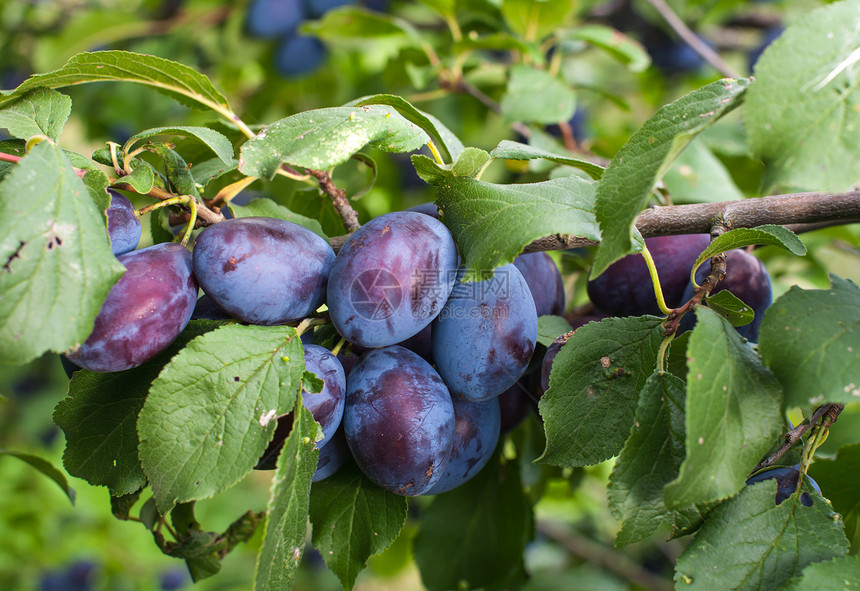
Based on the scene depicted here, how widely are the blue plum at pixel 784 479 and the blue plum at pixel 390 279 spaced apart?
31 centimetres

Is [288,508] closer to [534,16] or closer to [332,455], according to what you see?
[332,455]

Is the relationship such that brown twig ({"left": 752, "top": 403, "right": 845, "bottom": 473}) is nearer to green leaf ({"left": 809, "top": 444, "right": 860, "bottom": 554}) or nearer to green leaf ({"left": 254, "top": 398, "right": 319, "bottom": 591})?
green leaf ({"left": 809, "top": 444, "right": 860, "bottom": 554})

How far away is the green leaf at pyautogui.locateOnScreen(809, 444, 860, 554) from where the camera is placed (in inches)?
23.2

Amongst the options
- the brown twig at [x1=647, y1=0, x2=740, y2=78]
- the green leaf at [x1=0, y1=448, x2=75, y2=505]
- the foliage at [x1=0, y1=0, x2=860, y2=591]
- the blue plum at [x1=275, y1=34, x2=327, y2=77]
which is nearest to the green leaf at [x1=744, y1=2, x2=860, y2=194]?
the foliage at [x1=0, y1=0, x2=860, y2=591]

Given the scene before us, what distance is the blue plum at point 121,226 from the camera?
0.47 m

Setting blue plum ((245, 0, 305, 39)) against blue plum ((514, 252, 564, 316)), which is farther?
→ blue plum ((245, 0, 305, 39))

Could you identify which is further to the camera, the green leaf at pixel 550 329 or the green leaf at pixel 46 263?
the green leaf at pixel 550 329

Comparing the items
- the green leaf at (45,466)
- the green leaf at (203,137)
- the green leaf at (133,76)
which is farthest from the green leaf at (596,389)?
the green leaf at (45,466)

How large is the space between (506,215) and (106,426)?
38 cm

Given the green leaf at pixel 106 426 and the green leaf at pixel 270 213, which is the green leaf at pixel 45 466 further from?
the green leaf at pixel 270 213

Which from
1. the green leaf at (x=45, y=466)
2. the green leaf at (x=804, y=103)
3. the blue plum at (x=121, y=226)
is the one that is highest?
the green leaf at (x=804, y=103)

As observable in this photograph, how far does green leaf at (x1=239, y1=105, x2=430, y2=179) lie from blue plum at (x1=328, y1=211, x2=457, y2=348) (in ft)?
0.22

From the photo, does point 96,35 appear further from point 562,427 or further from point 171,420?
point 562,427

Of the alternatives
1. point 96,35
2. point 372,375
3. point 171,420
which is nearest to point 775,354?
point 372,375
